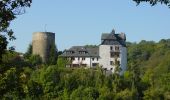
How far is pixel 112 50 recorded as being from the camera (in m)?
83.2

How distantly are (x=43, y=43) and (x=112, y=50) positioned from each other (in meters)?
10.3

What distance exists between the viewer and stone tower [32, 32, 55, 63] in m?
81.9

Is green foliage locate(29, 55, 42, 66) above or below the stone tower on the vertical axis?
below

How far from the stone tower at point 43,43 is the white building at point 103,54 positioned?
2.68m

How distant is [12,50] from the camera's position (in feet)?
41.4

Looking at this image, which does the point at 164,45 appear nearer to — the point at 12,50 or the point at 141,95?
the point at 141,95

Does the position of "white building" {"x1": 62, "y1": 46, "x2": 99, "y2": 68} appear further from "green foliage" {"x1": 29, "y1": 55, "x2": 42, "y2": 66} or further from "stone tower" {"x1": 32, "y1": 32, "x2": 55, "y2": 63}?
"green foliage" {"x1": 29, "y1": 55, "x2": 42, "y2": 66}

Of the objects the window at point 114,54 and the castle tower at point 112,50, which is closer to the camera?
the castle tower at point 112,50

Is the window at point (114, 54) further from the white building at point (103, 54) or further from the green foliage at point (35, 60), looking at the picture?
the green foliage at point (35, 60)

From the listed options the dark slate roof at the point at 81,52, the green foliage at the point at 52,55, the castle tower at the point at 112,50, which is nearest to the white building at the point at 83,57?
the dark slate roof at the point at 81,52

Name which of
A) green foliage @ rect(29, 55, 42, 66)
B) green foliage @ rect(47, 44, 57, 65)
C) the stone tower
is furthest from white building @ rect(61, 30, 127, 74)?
green foliage @ rect(29, 55, 42, 66)

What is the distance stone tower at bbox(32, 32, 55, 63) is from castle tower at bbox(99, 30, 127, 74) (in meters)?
7.63

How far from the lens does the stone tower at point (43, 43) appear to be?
81938 mm

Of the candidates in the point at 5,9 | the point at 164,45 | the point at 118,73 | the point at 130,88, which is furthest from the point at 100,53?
the point at 5,9
